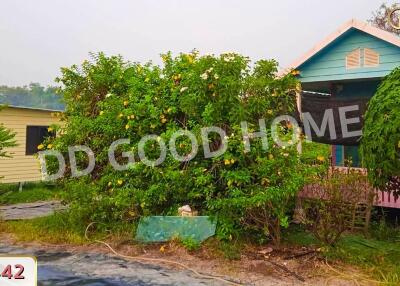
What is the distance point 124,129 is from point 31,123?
10037 mm

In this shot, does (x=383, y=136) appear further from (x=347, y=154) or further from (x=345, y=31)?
(x=347, y=154)

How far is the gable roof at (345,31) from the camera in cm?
977

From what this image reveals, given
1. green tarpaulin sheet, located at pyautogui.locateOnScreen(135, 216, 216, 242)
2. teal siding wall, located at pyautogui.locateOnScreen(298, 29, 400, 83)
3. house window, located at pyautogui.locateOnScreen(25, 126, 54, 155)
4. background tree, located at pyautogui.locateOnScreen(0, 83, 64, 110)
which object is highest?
background tree, located at pyautogui.locateOnScreen(0, 83, 64, 110)

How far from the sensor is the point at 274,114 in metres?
8.31

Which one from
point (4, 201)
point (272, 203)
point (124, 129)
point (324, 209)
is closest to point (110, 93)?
point (124, 129)

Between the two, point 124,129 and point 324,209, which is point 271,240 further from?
point 124,129

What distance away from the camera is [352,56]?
10.6 metres

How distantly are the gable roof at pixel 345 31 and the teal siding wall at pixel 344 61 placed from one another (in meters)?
0.20

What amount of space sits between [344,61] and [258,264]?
6.49 m

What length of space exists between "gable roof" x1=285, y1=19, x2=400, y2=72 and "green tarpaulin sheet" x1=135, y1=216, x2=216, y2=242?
15.0 feet

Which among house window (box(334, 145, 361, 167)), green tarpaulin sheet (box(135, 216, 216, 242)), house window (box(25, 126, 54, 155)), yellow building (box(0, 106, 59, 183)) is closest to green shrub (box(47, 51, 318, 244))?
green tarpaulin sheet (box(135, 216, 216, 242))

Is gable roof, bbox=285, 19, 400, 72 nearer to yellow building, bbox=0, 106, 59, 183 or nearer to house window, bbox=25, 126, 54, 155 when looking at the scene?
yellow building, bbox=0, 106, 59, 183

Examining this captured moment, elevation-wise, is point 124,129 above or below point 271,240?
above

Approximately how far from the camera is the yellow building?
16.3 metres
